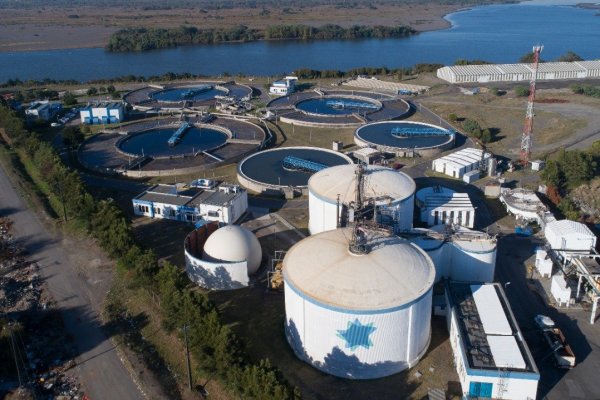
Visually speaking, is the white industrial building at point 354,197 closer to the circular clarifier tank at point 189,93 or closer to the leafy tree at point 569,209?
the leafy tree at point 569,209

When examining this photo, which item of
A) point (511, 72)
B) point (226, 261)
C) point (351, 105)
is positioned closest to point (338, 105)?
point (351, 105)

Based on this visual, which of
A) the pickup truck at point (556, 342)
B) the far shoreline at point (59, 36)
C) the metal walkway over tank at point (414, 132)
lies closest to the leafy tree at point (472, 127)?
the metal walkway over tank at point (414, 132)

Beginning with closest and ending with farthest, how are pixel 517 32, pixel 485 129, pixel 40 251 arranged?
1. pixel 40 251
2. pixel 485 129
3. pixel 517 32

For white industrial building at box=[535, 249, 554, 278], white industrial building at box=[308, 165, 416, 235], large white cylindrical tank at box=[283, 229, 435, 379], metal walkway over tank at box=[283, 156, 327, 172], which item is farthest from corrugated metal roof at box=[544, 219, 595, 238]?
metal walkway over tank at box=[283, 156, 327, 172]

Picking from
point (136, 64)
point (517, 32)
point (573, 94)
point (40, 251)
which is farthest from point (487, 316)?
point (517, 32)

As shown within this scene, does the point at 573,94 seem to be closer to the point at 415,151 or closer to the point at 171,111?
the point at 415,151
